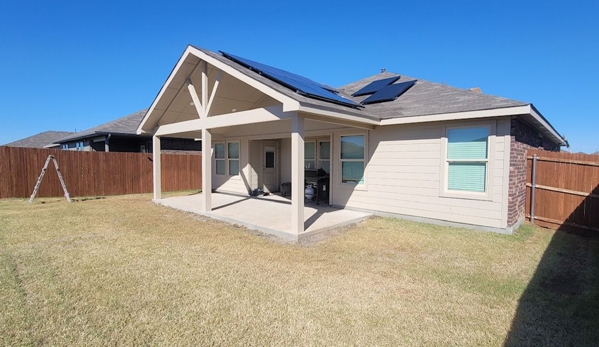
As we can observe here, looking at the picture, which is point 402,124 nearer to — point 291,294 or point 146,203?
point 291,294

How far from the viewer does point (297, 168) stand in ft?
19.0

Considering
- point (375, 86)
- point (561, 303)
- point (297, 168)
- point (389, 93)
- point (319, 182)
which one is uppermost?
point (375, 86)

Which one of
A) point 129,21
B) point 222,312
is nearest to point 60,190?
point 129,21

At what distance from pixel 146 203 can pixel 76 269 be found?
6.66 meters

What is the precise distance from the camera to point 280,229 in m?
6.28

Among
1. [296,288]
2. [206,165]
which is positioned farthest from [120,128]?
[296,288]

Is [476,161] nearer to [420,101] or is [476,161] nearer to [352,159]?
[420,101]

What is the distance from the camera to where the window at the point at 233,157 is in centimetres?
1252

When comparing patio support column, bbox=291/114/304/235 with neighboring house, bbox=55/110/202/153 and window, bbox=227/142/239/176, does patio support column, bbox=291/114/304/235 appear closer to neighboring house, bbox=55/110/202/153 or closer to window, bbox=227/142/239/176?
window, bbox=227/142/239/176

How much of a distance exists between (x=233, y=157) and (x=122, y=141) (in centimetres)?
734

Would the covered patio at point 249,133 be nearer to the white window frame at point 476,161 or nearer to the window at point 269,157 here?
the window at point 269,157

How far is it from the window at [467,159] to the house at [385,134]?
2 cm

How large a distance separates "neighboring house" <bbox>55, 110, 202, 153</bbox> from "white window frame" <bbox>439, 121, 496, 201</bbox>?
1425cm

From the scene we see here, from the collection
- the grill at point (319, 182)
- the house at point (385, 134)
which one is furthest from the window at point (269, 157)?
the grill at point (319, 182)
